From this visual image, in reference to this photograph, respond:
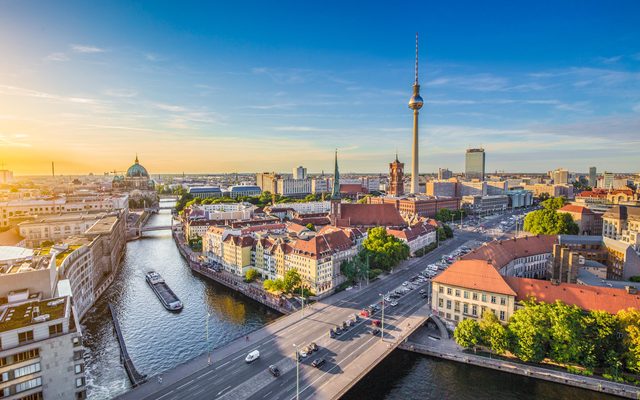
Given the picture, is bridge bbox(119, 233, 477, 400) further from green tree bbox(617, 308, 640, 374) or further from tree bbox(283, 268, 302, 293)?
green tree bbox(617, 308, 640, 374)

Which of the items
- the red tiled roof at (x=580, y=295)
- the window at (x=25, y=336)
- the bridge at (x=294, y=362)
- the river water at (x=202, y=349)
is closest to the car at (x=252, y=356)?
the bridge at (x=294, y=362)

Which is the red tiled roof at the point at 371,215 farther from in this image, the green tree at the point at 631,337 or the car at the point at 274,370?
the green tree at the point at 631,337

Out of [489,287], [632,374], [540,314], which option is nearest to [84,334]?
[489,287]

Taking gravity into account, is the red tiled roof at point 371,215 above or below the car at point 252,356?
above

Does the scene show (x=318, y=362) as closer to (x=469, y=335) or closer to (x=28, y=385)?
(x=469, y=335)

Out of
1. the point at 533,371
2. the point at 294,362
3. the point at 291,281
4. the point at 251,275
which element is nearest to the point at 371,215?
the point at 251,275

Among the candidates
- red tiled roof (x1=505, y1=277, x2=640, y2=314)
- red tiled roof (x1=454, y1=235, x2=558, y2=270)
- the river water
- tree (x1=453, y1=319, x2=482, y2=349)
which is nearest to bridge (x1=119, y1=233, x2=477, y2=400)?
the river water
